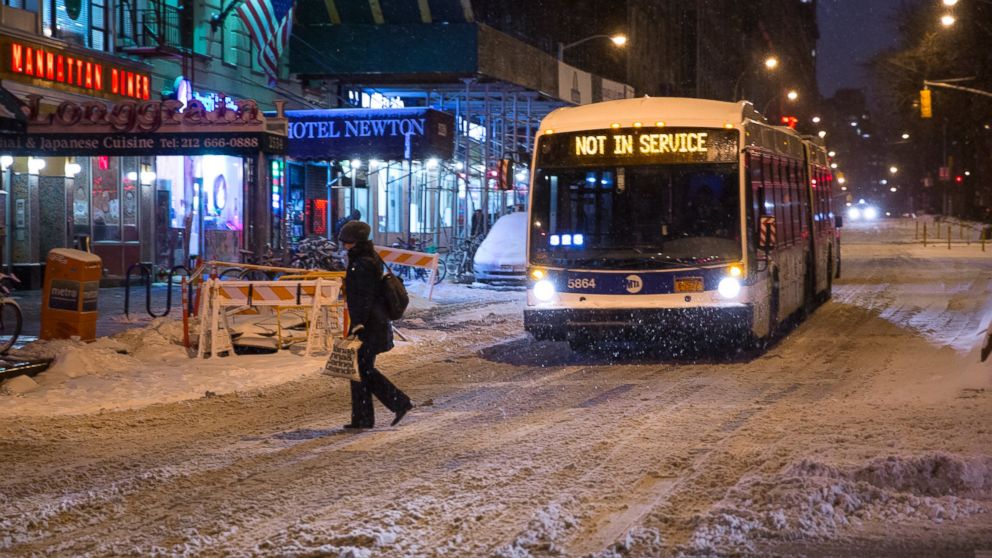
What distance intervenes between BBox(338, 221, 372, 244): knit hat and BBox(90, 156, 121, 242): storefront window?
58.1 feet

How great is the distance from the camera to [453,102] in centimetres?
4072

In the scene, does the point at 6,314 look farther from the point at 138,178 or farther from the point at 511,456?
the point at 138,178

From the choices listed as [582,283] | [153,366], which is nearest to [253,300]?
[153,366]

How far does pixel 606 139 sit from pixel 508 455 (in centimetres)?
690

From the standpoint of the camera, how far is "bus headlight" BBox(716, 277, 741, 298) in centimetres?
1427

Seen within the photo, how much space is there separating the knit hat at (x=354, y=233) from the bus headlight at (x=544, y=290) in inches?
198

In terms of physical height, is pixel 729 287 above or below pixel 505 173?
below

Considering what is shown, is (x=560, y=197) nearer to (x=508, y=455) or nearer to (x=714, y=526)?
(x=508, y=455)

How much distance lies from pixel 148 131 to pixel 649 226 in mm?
7682

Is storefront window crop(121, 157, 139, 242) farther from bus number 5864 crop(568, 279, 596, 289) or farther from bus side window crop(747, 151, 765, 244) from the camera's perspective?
bus side window crop(747, 151, 765, 244)

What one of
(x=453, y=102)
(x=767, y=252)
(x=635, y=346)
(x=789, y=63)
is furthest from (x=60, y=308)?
(x=789, y=63)

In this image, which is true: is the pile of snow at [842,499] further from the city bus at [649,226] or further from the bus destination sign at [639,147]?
the bus destination sign at [639,147]

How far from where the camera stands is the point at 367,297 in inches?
390

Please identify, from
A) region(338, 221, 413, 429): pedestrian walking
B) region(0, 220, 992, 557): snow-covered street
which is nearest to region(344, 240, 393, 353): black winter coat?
region(338, 221, 413, 429): pedestrian walking
